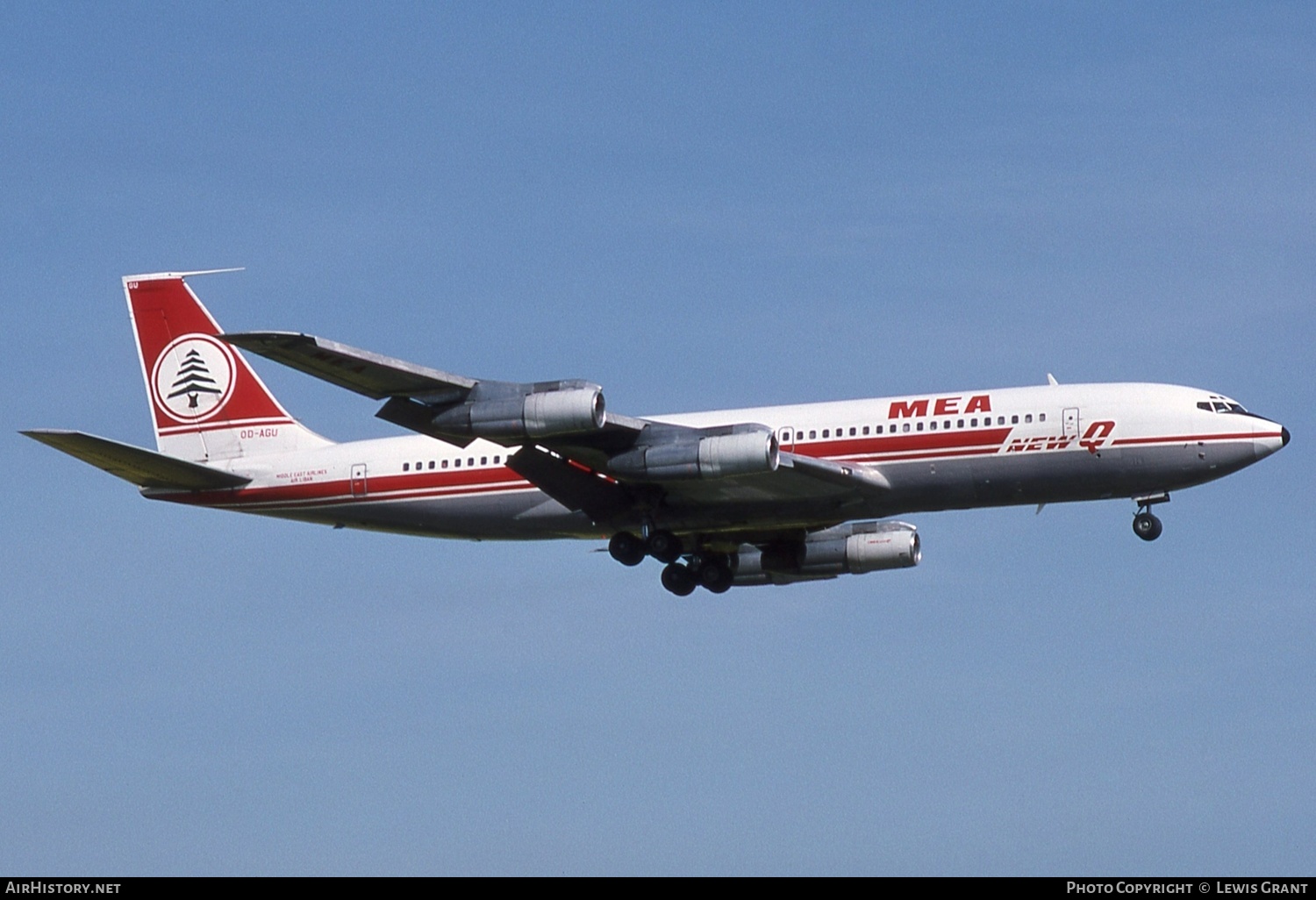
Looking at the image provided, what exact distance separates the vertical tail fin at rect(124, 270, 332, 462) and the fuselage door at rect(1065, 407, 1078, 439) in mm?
21630

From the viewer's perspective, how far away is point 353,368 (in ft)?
148

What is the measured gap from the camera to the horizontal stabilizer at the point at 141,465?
48.0m

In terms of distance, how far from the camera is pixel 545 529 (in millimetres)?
51438

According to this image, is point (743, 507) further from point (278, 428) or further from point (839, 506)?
point (278, 428)

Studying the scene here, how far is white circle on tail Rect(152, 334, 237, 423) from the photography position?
187 feet

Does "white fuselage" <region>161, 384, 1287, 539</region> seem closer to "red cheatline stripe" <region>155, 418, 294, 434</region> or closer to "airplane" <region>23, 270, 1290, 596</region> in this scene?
"airplane" <region>23, 270, 1290, 596</region>

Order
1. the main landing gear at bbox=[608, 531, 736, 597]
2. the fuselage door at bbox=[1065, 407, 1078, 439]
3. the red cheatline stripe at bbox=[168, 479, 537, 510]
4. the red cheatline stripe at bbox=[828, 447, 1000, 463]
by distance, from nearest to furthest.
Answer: the fuselage door at bbox=[1065, 407, 1078, 439] < the red cheatline stripe at bbox=[828, 447, 1000, 463] < the red cheatline stripe at bbox=[168, 479, 537, 510] < the main landing gear at bbox=[608, 531, 736, 597]

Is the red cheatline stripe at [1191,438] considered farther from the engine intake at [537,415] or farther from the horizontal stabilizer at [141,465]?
the horizontal stabilizer at [141,465]

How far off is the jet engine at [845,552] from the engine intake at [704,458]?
315 inches

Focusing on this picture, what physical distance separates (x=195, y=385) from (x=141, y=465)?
614 centimetres

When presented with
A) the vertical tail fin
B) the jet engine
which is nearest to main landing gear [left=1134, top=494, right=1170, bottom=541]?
the jet engine

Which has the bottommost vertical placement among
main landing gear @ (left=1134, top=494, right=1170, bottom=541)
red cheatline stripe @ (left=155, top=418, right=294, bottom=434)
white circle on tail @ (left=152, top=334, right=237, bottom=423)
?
main landing gear @ (left=1134, top=494, right=1170, bottom=541)

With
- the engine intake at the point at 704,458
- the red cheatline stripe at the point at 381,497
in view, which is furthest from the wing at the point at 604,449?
the red cheatline stripe at the point at 381,497

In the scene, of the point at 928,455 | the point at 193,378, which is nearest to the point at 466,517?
the point at 193,378
